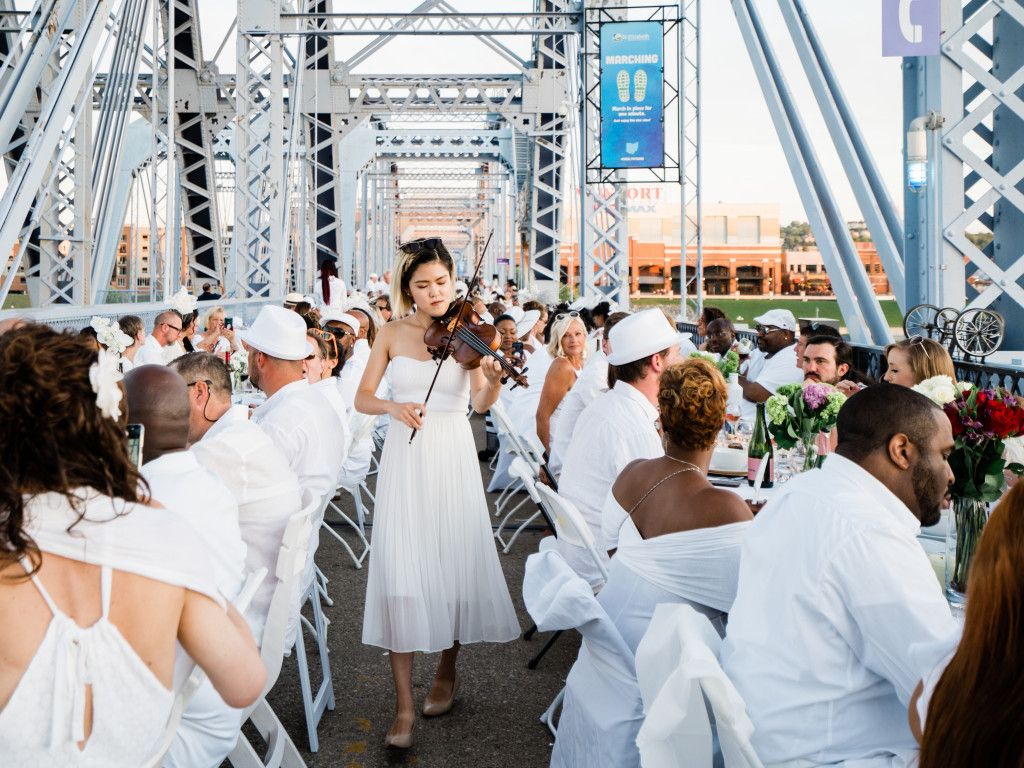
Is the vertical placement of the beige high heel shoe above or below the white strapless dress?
below

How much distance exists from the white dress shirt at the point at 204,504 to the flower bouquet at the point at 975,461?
6.61 ft

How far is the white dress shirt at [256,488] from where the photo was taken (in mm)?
3145

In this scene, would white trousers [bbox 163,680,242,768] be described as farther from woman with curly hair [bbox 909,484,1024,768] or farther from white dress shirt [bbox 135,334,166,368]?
white dress shirt [bbox 135,334,166,368]

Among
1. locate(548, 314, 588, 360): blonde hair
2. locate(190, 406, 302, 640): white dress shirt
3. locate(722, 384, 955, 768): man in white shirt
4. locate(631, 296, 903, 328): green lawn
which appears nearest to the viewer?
locate(722, 384, 955, 768): man in white shirt

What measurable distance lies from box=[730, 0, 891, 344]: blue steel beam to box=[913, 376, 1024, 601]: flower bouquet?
5290mm

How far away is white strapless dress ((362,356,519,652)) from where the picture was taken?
3.84 m

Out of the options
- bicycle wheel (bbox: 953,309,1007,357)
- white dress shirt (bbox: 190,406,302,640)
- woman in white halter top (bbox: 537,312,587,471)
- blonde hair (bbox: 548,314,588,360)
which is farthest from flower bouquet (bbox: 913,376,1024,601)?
blonde hair (bbox: 548,314,588,360)

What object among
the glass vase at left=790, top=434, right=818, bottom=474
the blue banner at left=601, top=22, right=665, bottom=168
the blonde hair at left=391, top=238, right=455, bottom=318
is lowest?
the glass vase at left=790, top=434, right=818, bottom=474

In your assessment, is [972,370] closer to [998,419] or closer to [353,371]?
[998,419]

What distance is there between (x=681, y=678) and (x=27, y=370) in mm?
1295

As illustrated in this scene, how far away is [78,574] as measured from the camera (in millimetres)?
1587

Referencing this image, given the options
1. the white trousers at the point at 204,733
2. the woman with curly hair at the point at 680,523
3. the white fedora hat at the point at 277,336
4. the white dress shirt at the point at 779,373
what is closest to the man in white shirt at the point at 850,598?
the woman with curly hair at the point at 680,523

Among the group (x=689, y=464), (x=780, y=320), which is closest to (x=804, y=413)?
(x=689, y=464)

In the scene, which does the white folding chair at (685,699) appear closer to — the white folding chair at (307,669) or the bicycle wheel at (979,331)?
the white folding chair at (307,669)
